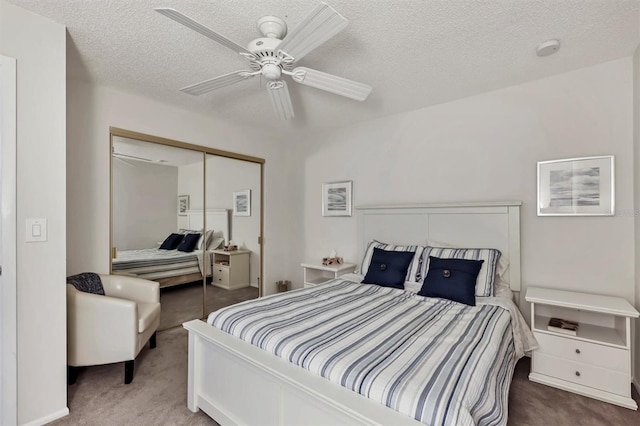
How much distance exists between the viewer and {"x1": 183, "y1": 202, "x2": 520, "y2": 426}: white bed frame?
123 cm

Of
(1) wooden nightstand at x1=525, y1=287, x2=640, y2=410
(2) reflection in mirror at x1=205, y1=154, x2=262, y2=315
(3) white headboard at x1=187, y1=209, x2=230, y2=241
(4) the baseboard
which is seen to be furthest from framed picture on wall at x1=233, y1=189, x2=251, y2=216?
(1) wooden nightstand at x1=525, y1=287, x2=640, y2=410

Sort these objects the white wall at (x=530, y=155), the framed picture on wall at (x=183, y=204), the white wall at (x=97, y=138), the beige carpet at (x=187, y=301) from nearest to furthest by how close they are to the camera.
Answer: the white wall at (x=530, y=155) → the white wall at (x=97, y=138) → the beige carpet at (x=187, y=301) → the framed picture on wall at (x=183, y=204)

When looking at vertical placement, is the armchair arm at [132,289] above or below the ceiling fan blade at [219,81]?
below

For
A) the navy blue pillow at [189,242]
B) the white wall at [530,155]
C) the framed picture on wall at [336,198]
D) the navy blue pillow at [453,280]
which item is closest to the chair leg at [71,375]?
the navy blue pillow at [189,242]

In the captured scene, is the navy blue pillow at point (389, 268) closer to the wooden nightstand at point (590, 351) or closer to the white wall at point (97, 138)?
the wooden nightstand at point (590, 351)

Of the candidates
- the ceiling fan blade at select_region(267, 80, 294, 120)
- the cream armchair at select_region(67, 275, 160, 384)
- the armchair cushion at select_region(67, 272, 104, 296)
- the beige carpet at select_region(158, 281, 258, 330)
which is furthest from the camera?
the beige carpet at select_region(158, 281, 258, 330)

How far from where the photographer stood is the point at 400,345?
1.56m

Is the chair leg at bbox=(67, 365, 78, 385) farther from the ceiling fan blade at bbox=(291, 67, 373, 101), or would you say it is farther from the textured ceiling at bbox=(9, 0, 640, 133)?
the ceiling fan blade at bbox=(291, 67, 373, 101)

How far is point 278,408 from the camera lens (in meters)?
1.47

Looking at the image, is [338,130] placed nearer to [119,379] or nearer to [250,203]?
[250,203]

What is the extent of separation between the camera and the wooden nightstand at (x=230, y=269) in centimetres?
370

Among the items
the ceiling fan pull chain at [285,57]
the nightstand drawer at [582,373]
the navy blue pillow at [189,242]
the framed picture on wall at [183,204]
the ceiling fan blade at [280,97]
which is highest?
the ceiling fan pull chain at [285,57]

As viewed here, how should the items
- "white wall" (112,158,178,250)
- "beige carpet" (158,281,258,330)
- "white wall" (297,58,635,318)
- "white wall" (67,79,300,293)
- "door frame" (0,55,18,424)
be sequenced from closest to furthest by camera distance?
"door frame" (0,55,18,424) < "white wall" (297,58,635,318) < "white wall" (67,79,300,293) < "white wall" (112,158,178,250) < "beige carpet" (158,281,258,330)

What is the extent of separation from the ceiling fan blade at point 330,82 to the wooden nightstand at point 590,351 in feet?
6.66
